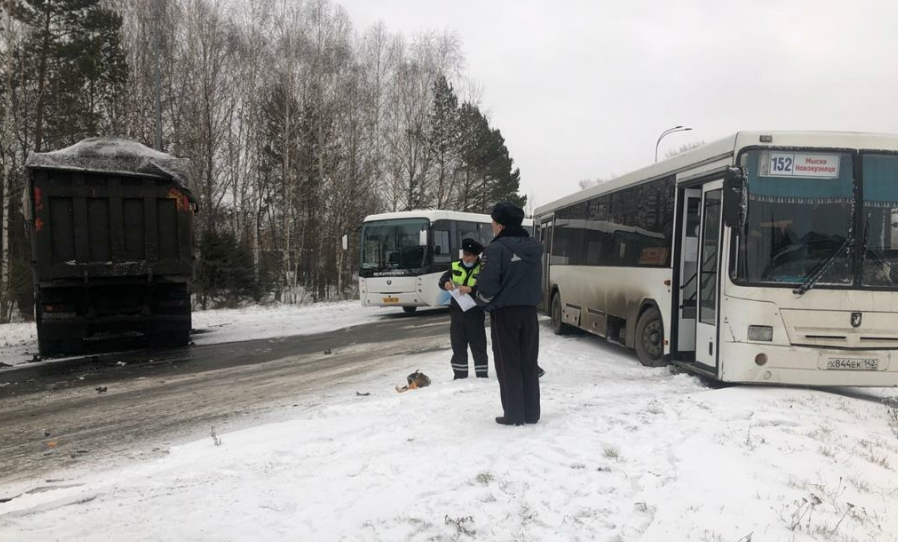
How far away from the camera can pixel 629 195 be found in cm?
952

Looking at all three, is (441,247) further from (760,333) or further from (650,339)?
(760,333)

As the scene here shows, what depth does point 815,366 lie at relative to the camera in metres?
6.30

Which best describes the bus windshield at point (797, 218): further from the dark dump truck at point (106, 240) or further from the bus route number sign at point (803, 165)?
the dark dump truck at point (106, 240)

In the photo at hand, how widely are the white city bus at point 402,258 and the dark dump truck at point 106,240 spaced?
6882 millimetres

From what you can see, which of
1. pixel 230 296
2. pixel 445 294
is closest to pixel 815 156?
pixel 445 294

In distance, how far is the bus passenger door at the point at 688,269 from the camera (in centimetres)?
772

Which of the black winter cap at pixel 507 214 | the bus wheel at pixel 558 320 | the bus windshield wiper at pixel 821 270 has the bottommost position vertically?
the bus wheel at pixel 558 320

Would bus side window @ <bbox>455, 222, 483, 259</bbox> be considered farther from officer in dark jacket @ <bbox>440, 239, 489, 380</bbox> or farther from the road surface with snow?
the road surface with snow

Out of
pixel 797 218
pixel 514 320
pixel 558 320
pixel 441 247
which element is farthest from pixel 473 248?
pixel 441 247

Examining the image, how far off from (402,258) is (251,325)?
15.7 feet

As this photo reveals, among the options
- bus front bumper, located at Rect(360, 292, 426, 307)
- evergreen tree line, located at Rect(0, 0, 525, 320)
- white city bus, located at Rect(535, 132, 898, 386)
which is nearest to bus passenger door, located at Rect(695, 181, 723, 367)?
white city bus, located at Rect(535, 132, 898, 386)

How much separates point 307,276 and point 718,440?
3244 cm

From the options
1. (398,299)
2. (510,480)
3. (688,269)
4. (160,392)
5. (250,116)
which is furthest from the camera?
(250,116)

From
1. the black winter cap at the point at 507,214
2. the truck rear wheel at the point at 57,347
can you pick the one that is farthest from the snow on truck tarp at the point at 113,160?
the black winter cap at the point at 507,214
